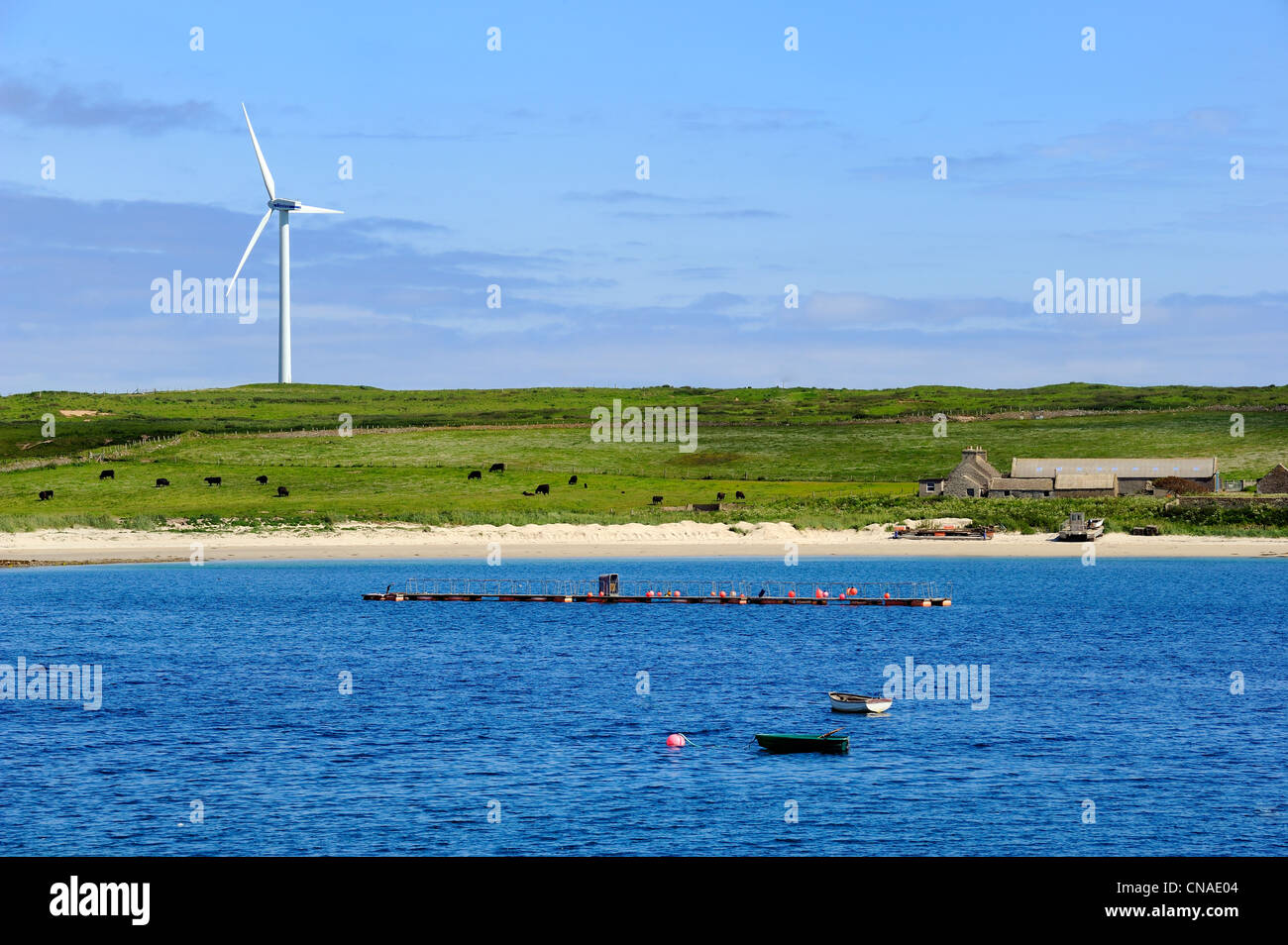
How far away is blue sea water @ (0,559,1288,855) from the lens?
37.2 m

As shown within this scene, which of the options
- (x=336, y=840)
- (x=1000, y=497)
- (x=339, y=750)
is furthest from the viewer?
(x=1000, y=497)

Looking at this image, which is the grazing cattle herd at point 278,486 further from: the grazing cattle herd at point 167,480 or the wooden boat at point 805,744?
the wooden boat at point 805,744

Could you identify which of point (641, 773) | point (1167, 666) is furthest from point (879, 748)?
point (1167, 666)

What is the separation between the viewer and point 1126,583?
123 meters

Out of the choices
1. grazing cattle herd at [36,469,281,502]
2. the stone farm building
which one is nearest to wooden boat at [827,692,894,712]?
grazing cattle herd at [36,469,281,502]

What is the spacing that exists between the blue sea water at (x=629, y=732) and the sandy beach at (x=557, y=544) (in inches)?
880

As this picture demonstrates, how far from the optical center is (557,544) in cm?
13225

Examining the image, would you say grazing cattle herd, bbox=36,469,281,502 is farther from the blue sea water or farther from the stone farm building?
the stone farm building

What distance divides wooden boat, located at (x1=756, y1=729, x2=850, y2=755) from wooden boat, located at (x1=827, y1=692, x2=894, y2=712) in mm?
7260

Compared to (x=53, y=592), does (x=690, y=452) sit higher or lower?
higher

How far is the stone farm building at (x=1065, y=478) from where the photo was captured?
158 metres
